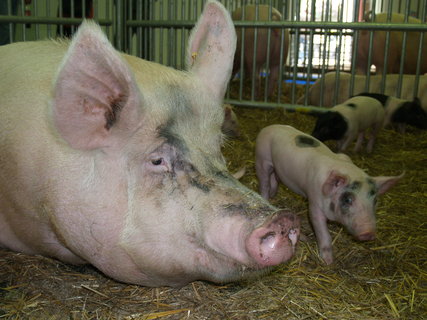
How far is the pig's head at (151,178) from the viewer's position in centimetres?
176

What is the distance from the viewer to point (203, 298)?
2.46 m

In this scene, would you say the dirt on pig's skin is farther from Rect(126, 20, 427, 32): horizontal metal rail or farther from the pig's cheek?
Rect(126, 20, 427, 32): horizontal metal rail

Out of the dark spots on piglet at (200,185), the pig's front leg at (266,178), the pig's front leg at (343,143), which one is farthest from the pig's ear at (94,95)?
the pig's front leg at (343,143)

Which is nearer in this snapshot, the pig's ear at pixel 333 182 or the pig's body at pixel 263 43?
the pig's ear at pixel 333 182

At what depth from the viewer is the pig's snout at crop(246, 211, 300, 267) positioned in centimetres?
163

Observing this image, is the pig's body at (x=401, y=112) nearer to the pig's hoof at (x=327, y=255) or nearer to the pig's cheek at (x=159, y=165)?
the pig's hoof at (x=327, y=255)

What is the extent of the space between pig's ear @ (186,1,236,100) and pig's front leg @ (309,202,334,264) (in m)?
1.38

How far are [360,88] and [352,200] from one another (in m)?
4.49

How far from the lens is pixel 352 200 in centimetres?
335

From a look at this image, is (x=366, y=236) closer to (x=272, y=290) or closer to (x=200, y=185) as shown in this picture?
(x=272, y=290)

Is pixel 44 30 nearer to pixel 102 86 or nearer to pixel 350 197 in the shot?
pixel 350 197

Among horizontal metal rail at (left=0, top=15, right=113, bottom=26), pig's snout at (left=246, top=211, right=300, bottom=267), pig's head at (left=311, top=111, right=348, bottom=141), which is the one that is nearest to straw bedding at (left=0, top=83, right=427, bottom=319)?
pig's snout at (left=246, top=211, right=300, bottom=267)

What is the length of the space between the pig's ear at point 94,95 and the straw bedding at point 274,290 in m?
0.80

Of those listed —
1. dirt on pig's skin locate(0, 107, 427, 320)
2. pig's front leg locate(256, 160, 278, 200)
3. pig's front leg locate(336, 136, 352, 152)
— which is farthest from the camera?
pig's front leg locate(336, 136, 352, 152)
